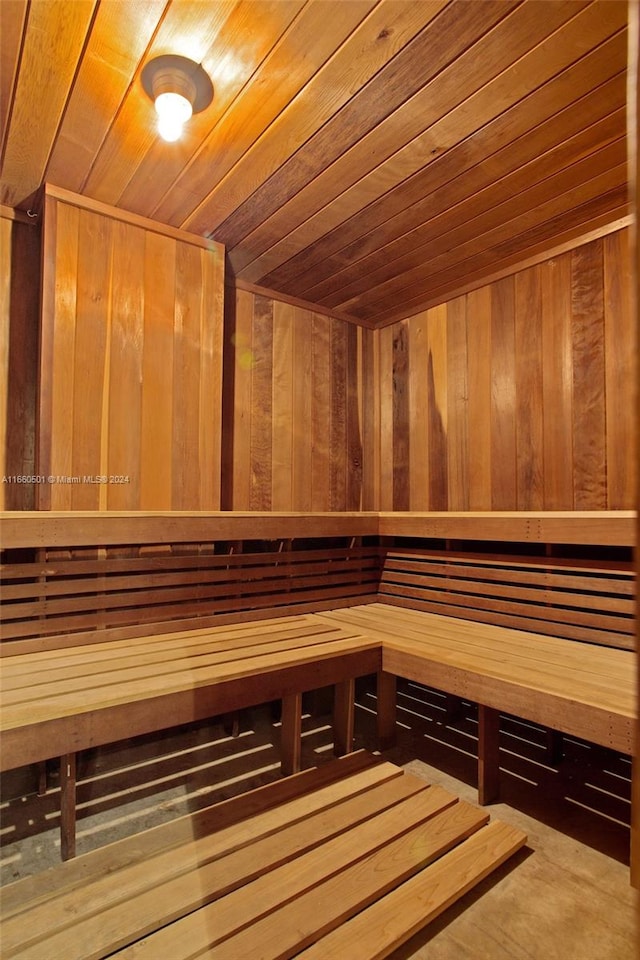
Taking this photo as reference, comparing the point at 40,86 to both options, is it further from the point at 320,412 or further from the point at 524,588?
the point at 524,588

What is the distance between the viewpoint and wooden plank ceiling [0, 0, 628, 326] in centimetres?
168

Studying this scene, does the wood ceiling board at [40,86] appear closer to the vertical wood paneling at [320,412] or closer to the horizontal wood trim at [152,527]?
the horizontal wood trim at [152,527]

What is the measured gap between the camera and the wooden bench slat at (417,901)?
4.23ft

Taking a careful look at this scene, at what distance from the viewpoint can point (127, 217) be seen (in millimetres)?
2650

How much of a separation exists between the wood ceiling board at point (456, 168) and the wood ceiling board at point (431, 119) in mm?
34

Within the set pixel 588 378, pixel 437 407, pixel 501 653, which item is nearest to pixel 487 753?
pixel 501 653

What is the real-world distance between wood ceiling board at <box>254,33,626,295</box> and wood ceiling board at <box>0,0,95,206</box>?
117 centimetres

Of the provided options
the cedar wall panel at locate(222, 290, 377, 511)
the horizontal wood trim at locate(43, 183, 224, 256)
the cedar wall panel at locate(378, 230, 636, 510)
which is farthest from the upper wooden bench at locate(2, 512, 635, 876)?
the horizontal wood trim at locate(43, 183, 224, 256)

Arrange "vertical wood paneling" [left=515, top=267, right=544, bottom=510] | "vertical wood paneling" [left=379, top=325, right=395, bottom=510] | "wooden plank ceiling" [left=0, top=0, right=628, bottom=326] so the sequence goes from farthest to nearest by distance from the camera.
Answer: "vertical wood paneling" [left=379, top=325, right=395, bottom=510]
"vertical wood paneling" [left=515, top=267, right=544, bottom=510]
"wooden plank ceiling" [left=0, top=0, right=628, bottom=326]

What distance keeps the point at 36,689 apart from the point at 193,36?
2.08 meters

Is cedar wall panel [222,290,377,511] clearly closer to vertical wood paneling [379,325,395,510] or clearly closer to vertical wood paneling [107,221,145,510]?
vertical wood paneling [379,325,395,510]

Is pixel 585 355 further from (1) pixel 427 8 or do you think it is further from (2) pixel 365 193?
(1) pixel 427 8

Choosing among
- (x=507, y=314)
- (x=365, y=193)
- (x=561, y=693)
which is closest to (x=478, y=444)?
(x=507, y=314)

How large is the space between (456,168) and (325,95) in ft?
2.24
